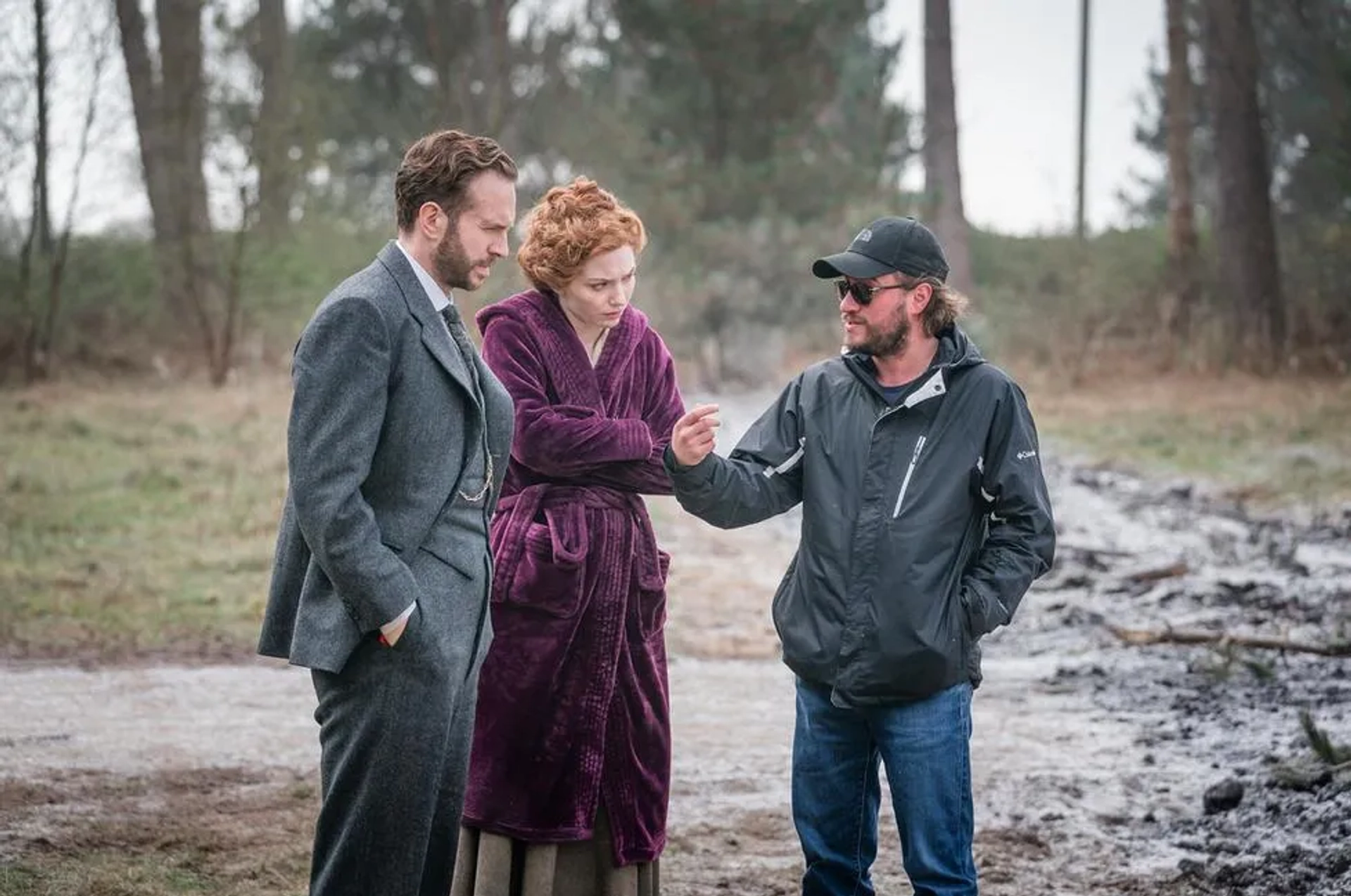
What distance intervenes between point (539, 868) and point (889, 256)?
1889mm

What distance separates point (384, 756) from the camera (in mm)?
3889

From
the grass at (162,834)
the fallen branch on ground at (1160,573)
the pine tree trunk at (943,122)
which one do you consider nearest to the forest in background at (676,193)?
the pine tree trunk at (943,122)

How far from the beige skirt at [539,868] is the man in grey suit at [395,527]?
63 cm

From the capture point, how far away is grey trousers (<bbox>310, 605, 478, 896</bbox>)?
12.7 feet

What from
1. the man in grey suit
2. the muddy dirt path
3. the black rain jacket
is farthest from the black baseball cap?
the muddy dirt path

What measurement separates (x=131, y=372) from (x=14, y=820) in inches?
802

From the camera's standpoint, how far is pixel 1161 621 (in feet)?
33.0

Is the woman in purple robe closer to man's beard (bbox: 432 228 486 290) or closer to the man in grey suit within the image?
the man in grey suit

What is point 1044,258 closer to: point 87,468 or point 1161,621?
point 87,468

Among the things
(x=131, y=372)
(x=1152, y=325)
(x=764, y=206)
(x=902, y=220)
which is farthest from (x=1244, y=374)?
(x=902, y=220)

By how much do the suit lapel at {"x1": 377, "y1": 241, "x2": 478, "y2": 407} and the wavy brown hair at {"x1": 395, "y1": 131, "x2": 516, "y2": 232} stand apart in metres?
0.12

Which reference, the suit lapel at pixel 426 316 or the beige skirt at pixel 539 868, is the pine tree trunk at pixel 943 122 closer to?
the beige skirt at pixel 539 868

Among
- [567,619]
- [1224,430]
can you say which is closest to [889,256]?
[567,619]

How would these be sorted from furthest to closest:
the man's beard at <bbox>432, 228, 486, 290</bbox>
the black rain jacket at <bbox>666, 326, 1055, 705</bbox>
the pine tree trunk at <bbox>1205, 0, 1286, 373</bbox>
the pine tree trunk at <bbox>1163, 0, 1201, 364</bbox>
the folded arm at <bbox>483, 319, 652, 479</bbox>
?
1. the pine tree trunk at <bbox>1163, 0, 1201, 364</bbox>
2. the pine tree trunk at <bbox>1205, 0, 1286, 373</bbox>
3. the folded arm at <bbox>483, 319, 652, 479</bbox>
4. the black rain jacket at <bbox>666, 326, 1055, 705</bbox>
5. the man's beard at <bbox>432, 228, 486, 290</bbox>
